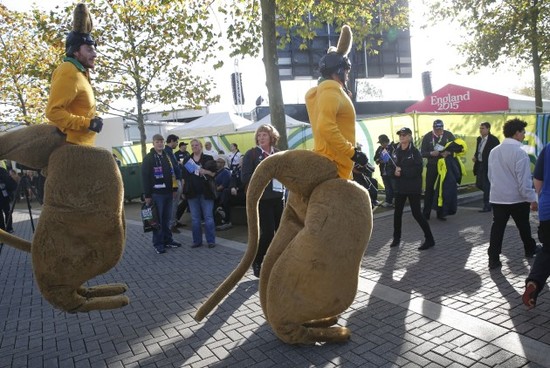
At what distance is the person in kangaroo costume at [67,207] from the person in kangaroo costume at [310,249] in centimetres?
98

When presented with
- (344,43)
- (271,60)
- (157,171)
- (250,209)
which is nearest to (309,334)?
(250,209)

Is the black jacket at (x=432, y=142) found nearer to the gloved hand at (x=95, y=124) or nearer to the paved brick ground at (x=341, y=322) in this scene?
the paved brick ground at (x=341, y=322)

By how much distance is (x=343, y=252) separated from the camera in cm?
319

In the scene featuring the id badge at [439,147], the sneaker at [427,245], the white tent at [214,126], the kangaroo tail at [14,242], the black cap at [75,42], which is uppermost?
the black cap at [75,42]

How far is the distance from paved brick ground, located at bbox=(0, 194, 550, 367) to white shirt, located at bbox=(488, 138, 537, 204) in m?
0.86

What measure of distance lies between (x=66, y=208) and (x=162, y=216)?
4.25 metres

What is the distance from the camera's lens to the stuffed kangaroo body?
124 inches

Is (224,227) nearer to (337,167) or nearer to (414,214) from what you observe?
(414,214)

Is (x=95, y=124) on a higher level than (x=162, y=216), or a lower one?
higher

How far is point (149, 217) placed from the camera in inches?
275

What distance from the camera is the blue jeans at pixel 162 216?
7.29 metres

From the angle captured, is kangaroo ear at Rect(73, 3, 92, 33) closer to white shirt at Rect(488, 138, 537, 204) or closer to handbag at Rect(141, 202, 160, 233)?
handbag at Rect(141, 202, 160, 233)

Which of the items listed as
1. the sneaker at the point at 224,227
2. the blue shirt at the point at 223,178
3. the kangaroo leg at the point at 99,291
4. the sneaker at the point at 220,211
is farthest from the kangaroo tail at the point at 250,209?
the sneaker at the point at 220,211

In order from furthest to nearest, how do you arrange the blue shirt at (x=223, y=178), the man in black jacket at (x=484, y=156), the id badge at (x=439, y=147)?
the blue shirt at (x=223, y=178)
the man in black jacket at (x=484, y=156)
the id badge at (x=439, y=147)
